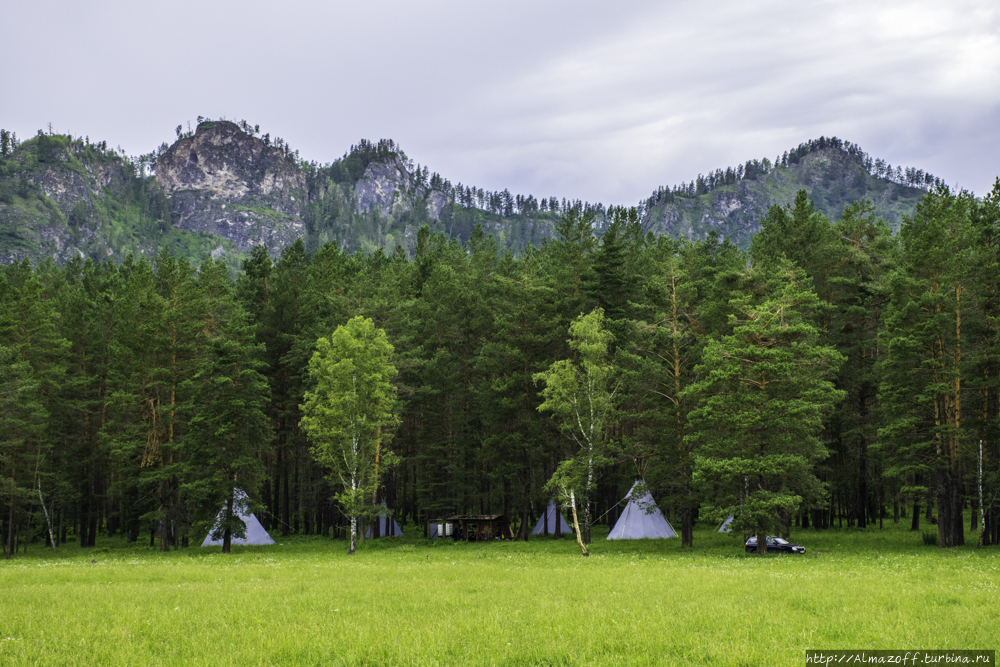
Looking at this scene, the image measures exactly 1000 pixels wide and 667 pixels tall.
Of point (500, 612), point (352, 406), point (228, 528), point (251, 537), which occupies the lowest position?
point (251, 537)

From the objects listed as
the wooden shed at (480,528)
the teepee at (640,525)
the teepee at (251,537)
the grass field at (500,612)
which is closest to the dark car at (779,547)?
the teepee at (640,525)

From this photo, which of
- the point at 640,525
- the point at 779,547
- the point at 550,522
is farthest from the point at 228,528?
the point at 779,547

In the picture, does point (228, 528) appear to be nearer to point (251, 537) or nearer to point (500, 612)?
point (251, 537)

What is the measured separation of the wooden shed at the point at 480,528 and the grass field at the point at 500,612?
60.5 feet

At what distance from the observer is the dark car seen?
33.6 meters

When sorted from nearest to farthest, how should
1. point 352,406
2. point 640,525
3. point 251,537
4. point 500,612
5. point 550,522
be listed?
1. point 500,612
2. point 352,406
3. point 640,525
4. point 251,537
5. point 550,522

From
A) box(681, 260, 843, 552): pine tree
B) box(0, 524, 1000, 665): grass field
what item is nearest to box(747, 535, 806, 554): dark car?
box(681, 260, 843, 552): pine tree

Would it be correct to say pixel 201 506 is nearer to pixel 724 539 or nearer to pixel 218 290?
pixel 218 290

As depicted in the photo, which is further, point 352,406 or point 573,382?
point 352,406

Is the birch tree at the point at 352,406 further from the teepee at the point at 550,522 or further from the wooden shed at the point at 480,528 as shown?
the teepee at the point at 550,522

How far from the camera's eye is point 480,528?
4569cm

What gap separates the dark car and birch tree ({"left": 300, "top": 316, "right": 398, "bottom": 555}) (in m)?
20.9

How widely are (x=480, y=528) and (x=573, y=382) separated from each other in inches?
630

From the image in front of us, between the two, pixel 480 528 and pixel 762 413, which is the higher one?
pixel 762 413
